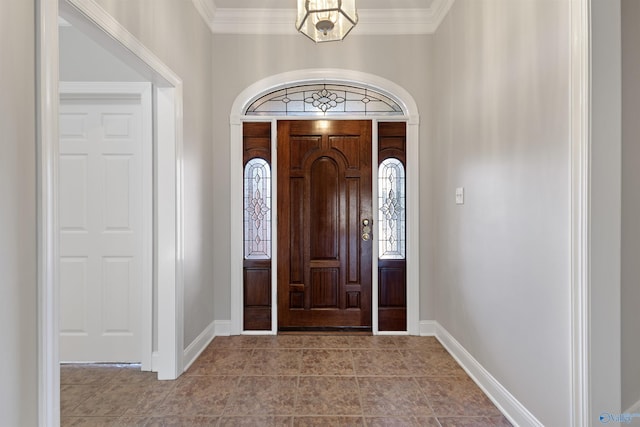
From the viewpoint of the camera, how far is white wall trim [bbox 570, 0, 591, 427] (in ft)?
4.80

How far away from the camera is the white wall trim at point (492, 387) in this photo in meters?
1.92

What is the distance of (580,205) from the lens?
1.49 meters

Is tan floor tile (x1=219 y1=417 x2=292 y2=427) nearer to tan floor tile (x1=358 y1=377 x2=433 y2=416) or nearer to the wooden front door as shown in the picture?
tan floor tile (x1=358 y1=377 x2=433 y2=416)

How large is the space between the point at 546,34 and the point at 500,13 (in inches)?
22.5

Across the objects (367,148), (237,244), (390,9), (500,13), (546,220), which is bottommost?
(237,244)

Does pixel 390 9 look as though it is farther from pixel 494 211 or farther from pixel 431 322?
pixel 431 322

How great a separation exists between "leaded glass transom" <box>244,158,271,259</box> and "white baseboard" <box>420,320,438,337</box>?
5.33 feet

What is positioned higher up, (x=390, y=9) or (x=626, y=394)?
(x=390, y=9)

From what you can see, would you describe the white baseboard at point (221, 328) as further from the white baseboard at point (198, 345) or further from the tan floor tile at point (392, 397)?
the tan floor tile at point (392, 397)

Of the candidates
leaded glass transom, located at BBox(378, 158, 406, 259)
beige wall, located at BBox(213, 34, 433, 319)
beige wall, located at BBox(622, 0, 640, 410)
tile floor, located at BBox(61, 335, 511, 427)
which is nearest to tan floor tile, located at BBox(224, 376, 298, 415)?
tile floor, located at BBox(61, 335, 511, 427)

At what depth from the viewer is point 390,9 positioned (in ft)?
10.9

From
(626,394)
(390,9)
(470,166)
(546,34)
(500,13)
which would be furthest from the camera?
(390,9)

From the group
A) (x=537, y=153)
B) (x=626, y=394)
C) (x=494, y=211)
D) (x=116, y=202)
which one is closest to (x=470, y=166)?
(x=494, y=211)

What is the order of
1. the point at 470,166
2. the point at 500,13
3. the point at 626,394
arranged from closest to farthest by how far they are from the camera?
the point at 626,394 < the point at 500,13 < the point at 470,166
